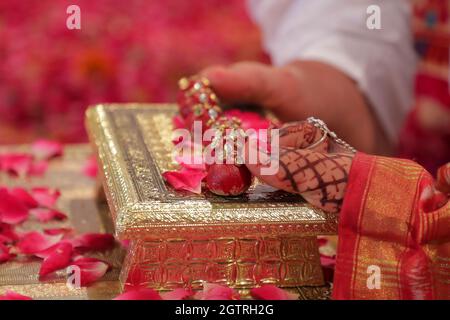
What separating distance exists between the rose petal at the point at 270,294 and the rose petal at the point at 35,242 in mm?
249

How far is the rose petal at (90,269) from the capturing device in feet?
2.60

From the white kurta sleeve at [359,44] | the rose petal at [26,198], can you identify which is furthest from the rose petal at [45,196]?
the white kurta sleeve at [359,44]

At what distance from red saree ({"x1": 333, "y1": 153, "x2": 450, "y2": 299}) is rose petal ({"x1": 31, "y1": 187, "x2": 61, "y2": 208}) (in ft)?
1.41

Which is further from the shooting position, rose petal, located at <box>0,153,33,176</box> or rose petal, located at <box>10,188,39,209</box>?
rose petal, located at <box>0,153,33,176</box>

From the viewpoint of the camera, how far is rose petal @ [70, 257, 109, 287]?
79cm

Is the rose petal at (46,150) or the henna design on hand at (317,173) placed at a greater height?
the henna design on hand at (317,173)

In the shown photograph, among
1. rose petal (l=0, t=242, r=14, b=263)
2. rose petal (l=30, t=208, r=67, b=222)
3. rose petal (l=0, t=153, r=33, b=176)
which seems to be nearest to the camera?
rose petal (l=0, t=242, r=14, b=263)

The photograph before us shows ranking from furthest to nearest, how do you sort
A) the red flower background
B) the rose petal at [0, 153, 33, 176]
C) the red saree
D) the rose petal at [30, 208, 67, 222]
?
1. the red flower background
2. the rose petal at [0, 153, 33, 176]
3. the rose petal at [30, 208, 67, 222]
4. the red saree

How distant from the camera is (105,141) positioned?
0.91 meters

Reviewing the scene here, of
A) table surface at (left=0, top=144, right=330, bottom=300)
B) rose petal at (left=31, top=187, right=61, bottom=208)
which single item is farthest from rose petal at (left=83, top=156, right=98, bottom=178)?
rose petal at (left=31, top=187, right=61, bottom=208)

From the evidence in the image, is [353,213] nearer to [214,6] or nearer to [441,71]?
[441,71]

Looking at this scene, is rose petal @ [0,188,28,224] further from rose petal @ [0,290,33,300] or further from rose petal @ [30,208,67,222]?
rose petal @ [0,290,33,300]

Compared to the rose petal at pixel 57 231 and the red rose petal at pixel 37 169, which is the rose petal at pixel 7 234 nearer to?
the rose petal at pixel 57 231

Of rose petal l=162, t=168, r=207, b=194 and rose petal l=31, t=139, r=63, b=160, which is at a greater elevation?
rose petal l=162, t=168, r=207, b=194
